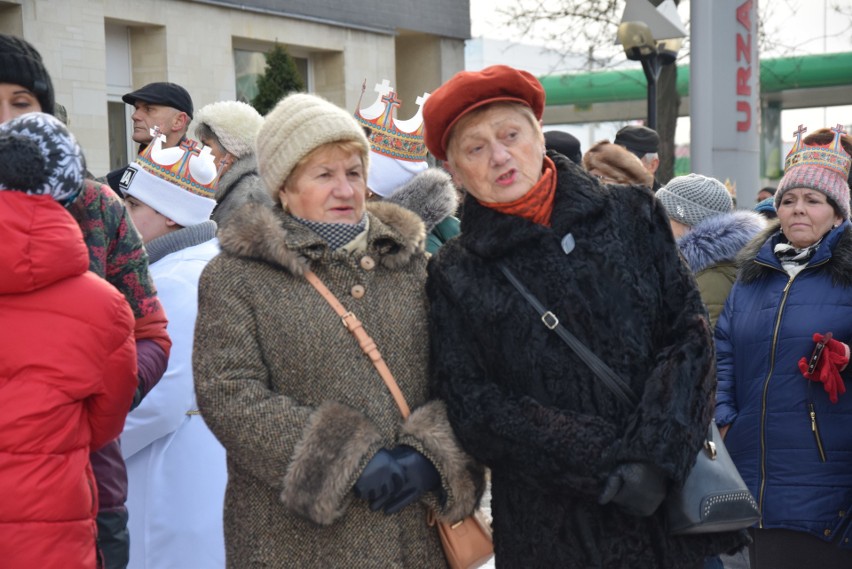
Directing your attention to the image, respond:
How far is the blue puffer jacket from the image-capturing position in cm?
422

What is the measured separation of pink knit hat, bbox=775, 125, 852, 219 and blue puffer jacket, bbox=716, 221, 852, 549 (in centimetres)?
14

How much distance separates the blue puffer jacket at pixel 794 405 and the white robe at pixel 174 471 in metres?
2.05

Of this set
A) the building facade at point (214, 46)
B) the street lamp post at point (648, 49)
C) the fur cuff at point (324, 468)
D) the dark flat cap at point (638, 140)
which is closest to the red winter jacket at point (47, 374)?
the fur cuff at point (324, 468)

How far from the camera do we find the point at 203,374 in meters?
2.86

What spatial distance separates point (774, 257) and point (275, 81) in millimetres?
10803

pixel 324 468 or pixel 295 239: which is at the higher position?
pixel 295 239

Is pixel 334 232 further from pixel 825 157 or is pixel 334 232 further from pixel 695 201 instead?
pixel 695 201

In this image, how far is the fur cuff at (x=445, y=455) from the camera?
113 inches

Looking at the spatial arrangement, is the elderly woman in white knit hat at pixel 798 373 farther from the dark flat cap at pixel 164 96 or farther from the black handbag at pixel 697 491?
the dark flat cap at pixel 164 96

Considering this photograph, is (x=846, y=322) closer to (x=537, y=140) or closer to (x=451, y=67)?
(x=537, y=140)

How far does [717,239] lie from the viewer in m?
5.16

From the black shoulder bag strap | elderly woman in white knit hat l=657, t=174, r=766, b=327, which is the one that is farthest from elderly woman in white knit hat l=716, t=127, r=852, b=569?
the black shoulder bag strap

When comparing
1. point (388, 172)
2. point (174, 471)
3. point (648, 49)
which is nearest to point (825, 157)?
point (388, 172)

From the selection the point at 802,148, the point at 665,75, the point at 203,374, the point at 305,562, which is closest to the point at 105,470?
the point at 203,374
